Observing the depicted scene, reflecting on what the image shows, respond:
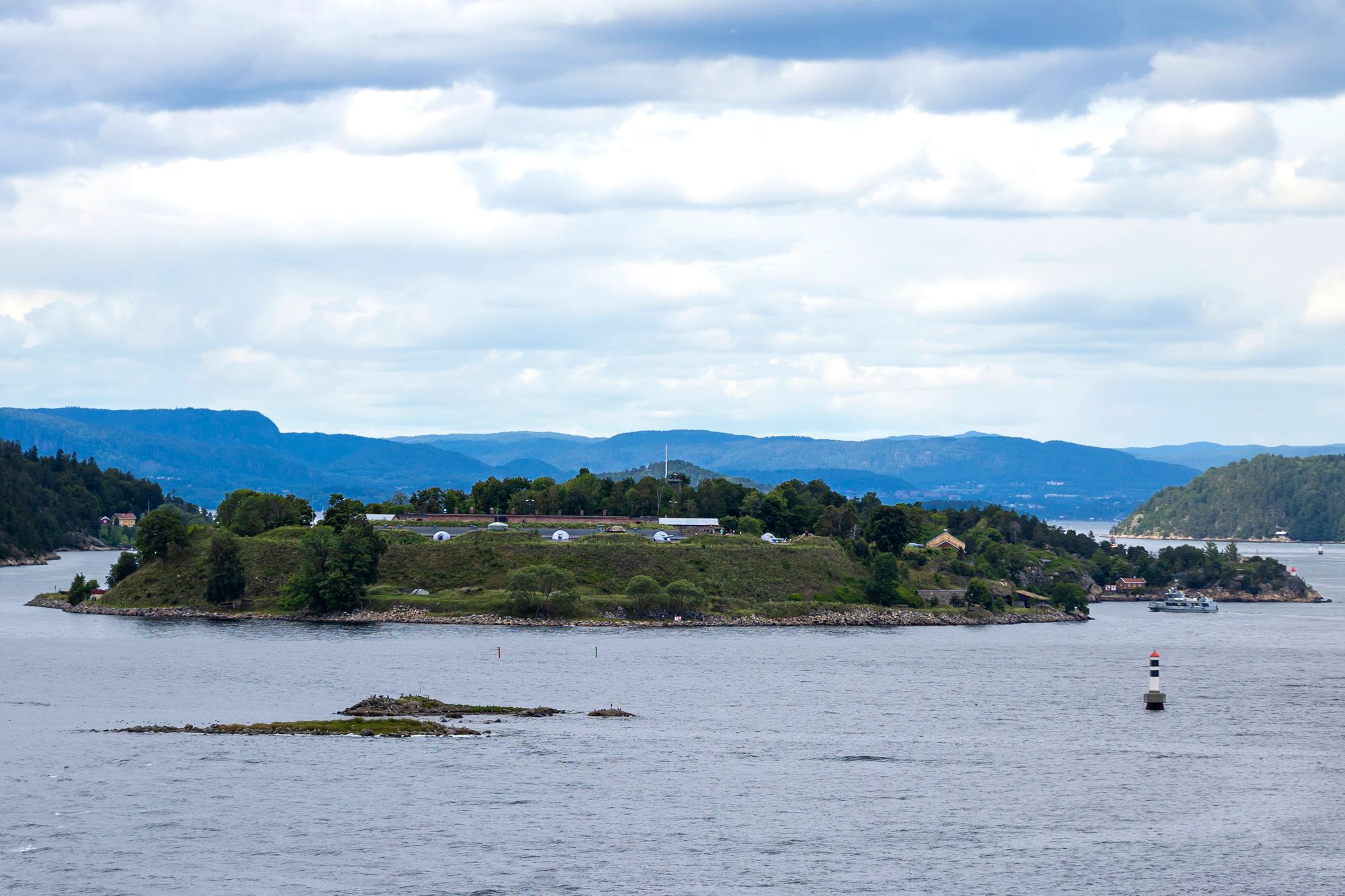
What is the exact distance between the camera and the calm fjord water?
54.6m

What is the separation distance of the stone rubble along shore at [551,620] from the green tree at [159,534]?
8476 millimetres

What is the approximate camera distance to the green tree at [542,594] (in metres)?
153

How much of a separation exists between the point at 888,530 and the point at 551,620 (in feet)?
170

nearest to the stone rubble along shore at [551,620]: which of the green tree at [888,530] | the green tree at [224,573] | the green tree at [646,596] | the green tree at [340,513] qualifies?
the green tree at [646,596]

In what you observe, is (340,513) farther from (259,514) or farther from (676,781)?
(676,781)

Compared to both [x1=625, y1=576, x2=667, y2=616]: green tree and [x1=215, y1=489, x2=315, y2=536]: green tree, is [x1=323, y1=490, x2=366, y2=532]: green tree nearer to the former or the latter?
[x1=215, y1=489, x2=315, y2=536]: green tree

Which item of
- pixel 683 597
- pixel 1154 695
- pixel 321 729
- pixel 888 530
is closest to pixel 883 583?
pixel 888 530

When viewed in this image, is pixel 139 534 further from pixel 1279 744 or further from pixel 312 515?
pixel 1279 744

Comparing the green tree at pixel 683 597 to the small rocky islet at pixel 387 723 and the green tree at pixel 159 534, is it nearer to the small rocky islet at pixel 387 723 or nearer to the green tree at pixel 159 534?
the green tree at pixel 159 534

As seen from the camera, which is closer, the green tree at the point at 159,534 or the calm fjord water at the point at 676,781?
the calm fjord water at the point at 676,781

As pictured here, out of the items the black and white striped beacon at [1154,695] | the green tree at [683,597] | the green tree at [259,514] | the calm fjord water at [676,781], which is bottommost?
the calm fjord water at [676,781]

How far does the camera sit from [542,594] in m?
154

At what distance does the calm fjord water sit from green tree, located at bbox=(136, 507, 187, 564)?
4510cm

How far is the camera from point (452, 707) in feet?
282
